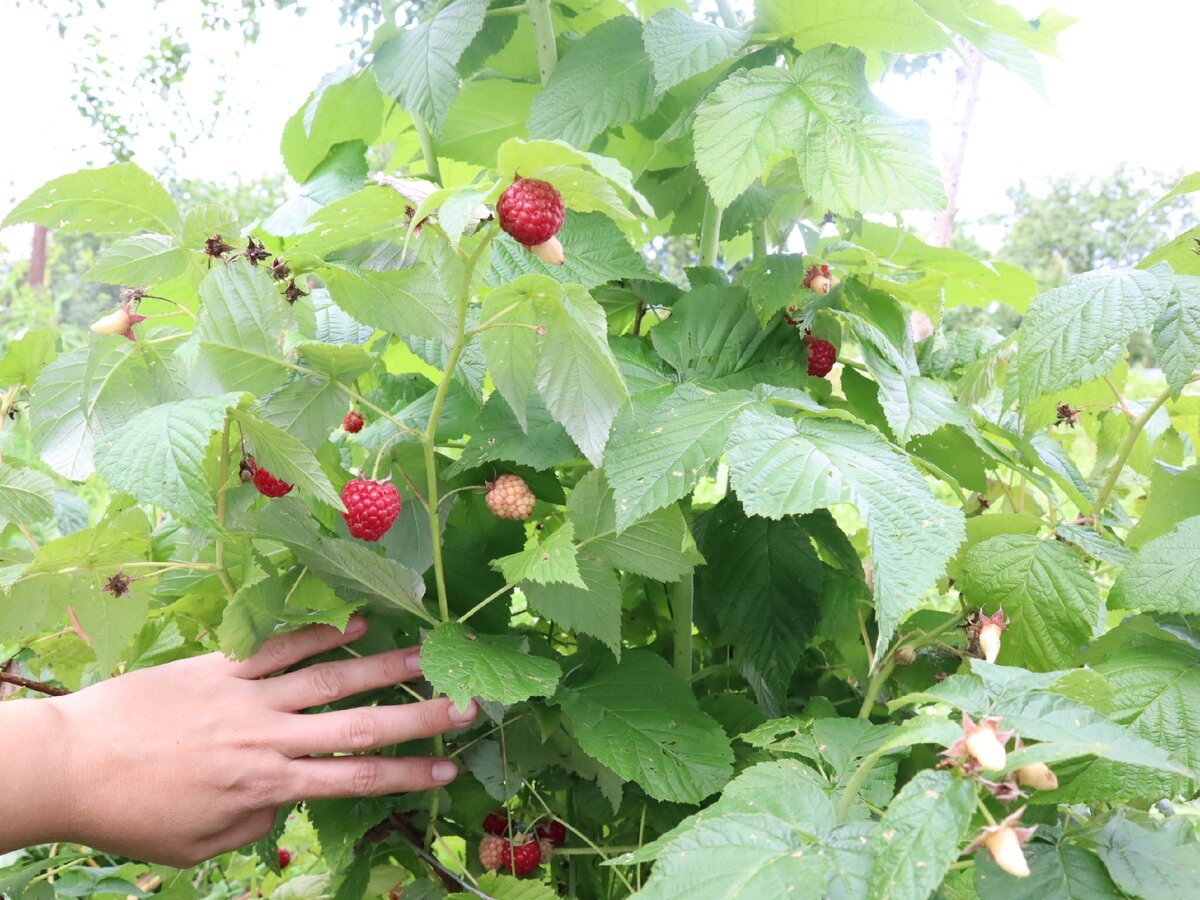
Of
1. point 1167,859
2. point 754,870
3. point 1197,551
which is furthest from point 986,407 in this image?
point 754,870

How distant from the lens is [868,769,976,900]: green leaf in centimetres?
34

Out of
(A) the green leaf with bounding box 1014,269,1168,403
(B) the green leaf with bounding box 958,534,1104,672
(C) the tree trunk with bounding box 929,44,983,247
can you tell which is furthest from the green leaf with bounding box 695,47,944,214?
(C) the tree trunk with bounding box 929,44,983,247

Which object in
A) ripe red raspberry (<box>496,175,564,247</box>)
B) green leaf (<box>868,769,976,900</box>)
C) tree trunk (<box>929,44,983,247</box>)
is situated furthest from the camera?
tree trunk (<box>929,44,983,247</box>)

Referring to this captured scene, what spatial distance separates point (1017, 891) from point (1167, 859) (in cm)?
8

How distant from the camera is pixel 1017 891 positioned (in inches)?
16.8

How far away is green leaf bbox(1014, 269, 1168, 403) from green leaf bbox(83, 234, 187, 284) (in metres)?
0.55

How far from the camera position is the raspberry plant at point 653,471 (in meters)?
0.47

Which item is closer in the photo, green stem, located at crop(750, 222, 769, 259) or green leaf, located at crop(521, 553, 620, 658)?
green leaf, located at crop(521, 553, 620, 658)

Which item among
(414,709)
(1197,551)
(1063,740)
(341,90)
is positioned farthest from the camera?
(341,90)

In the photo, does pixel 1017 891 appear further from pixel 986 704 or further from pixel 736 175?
pixel 736 175

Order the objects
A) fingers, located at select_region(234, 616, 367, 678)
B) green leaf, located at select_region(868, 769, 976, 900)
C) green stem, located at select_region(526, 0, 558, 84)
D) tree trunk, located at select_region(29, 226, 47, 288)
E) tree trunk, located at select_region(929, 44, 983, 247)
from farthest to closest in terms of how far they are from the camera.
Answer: tree trunk, located at select_region(29, 226, 47, 288), tree trunk, located at select_region(929, 44, 983, 247), green stem, located at select_region(526, 0, 558, 84), fingers, located at select_region(234, 616, 367, 678), green leaf, located at select_region(868, 769, 976, 900)

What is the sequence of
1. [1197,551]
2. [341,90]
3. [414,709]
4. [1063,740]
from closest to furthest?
[1063,740] → [1197,551] → [414,709] → [341,90]

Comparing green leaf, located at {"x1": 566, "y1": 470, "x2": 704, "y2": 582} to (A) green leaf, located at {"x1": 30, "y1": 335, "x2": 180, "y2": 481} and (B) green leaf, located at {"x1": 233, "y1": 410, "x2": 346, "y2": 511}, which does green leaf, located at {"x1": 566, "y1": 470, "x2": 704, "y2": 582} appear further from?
(A) green leaf, located at {"x1": 30, "y1": 335, "x2": 180, "y2": 481}

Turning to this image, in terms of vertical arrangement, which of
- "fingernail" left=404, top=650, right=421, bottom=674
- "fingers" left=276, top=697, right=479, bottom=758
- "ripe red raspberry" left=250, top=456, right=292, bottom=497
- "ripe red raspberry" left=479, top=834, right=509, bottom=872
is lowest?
"ripe red raspberry" left=479, top=834, right=509, bottom=872
